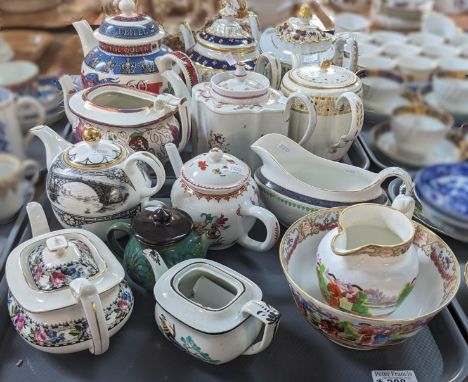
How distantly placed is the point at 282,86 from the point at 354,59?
0.22 m

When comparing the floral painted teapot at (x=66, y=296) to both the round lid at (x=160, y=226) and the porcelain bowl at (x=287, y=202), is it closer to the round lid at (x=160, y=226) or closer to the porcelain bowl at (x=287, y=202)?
the round lid at (x=160, y=226)

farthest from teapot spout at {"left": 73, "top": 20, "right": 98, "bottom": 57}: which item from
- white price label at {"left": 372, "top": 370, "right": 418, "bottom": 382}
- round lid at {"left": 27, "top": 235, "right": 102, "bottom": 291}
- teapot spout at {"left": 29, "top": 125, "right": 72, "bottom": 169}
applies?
white price label at {"left": 372, "top": 370, "right": 418, "bottom": 382}

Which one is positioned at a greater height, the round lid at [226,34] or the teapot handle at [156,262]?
the round lid at [226,34]

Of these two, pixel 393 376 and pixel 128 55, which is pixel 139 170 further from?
pixel 393 376

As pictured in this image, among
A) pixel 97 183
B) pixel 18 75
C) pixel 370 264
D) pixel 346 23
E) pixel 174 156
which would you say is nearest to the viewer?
pixel 18 75

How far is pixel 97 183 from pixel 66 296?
0.62 ft

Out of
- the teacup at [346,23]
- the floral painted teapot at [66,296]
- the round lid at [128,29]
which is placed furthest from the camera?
the teacup at [346,23]

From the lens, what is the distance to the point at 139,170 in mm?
760

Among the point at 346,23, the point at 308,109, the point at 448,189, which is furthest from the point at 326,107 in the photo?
the point at 346,23

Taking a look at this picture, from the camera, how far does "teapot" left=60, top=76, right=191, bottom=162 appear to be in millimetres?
833

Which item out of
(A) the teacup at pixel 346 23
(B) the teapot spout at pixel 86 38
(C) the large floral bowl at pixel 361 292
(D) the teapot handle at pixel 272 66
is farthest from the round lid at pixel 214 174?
(A) the teacup at pixel 346 23

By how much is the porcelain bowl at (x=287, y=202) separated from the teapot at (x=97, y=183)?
164 mm

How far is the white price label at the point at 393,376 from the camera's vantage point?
0.60 m

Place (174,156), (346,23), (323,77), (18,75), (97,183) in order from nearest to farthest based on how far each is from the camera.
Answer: (18,75) < (97,183) < (174,156) < (323,77) < (346,23)
